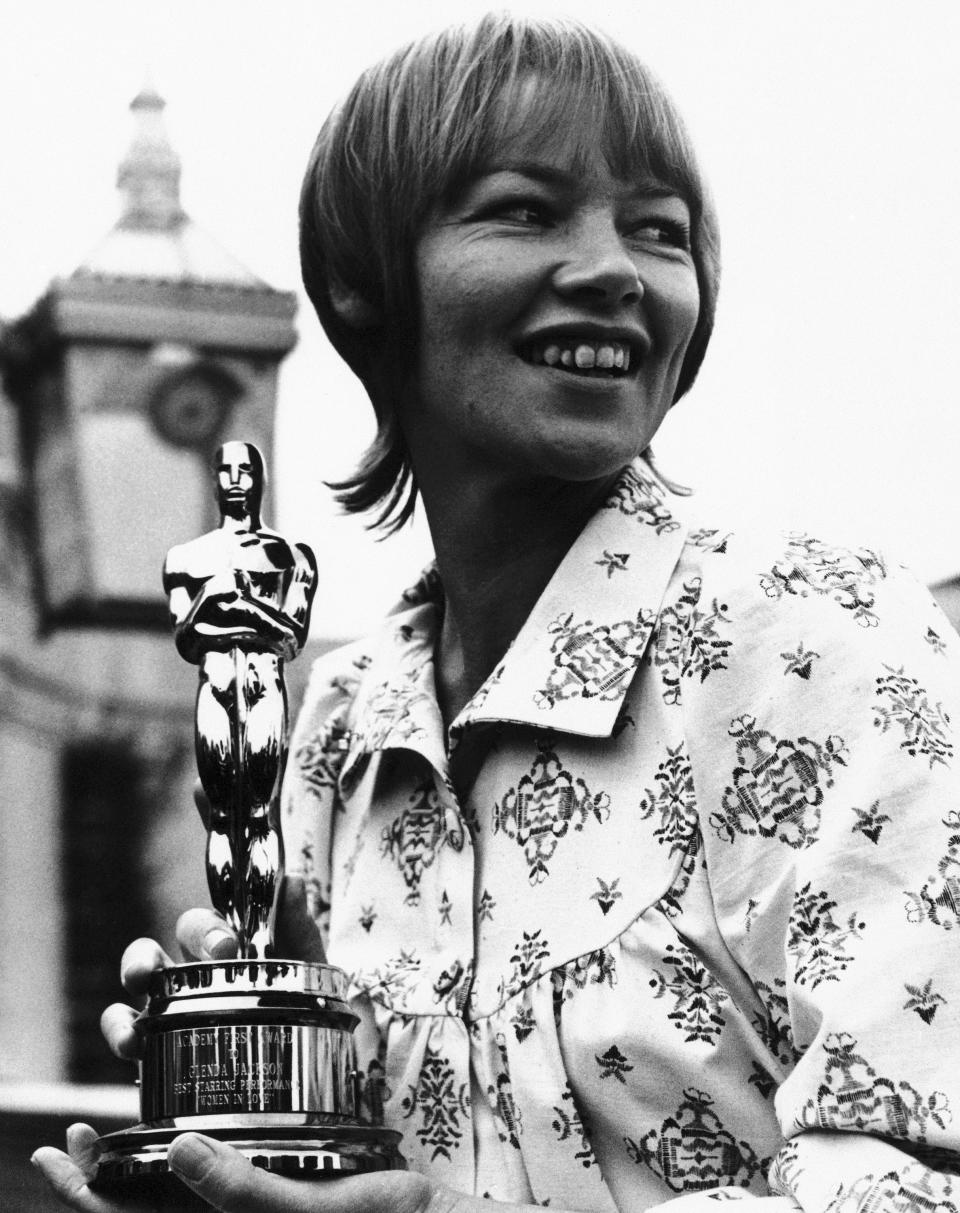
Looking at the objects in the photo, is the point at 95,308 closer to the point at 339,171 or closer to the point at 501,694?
the point at 339,171

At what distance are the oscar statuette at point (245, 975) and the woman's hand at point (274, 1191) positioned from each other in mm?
18

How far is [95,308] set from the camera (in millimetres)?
2768

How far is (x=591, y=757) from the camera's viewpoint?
1.19m

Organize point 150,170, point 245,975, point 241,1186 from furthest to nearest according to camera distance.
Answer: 1. point 150,170
2. point 245,975
3. point 241,1186

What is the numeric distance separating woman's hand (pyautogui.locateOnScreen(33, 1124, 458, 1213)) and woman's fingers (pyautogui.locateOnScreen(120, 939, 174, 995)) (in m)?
0.18

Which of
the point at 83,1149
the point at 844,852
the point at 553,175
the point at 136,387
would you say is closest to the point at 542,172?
the point at 553,175

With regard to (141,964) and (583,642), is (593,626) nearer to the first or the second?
(583,642)

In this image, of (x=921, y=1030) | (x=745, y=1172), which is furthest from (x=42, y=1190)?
(x=921, y=1030)

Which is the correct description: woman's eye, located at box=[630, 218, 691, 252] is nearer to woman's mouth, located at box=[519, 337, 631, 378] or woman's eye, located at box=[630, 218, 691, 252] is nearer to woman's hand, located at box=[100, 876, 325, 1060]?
woman's mouth, located at box=[519, 337, 631, 378]

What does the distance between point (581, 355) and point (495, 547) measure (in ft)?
0.58

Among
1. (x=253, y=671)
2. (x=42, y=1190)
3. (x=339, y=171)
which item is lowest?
(x=42, y=1190)

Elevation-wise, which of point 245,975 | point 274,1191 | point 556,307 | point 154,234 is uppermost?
point 154,234

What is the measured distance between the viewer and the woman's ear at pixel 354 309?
53.6 inches

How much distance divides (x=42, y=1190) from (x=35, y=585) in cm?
84
